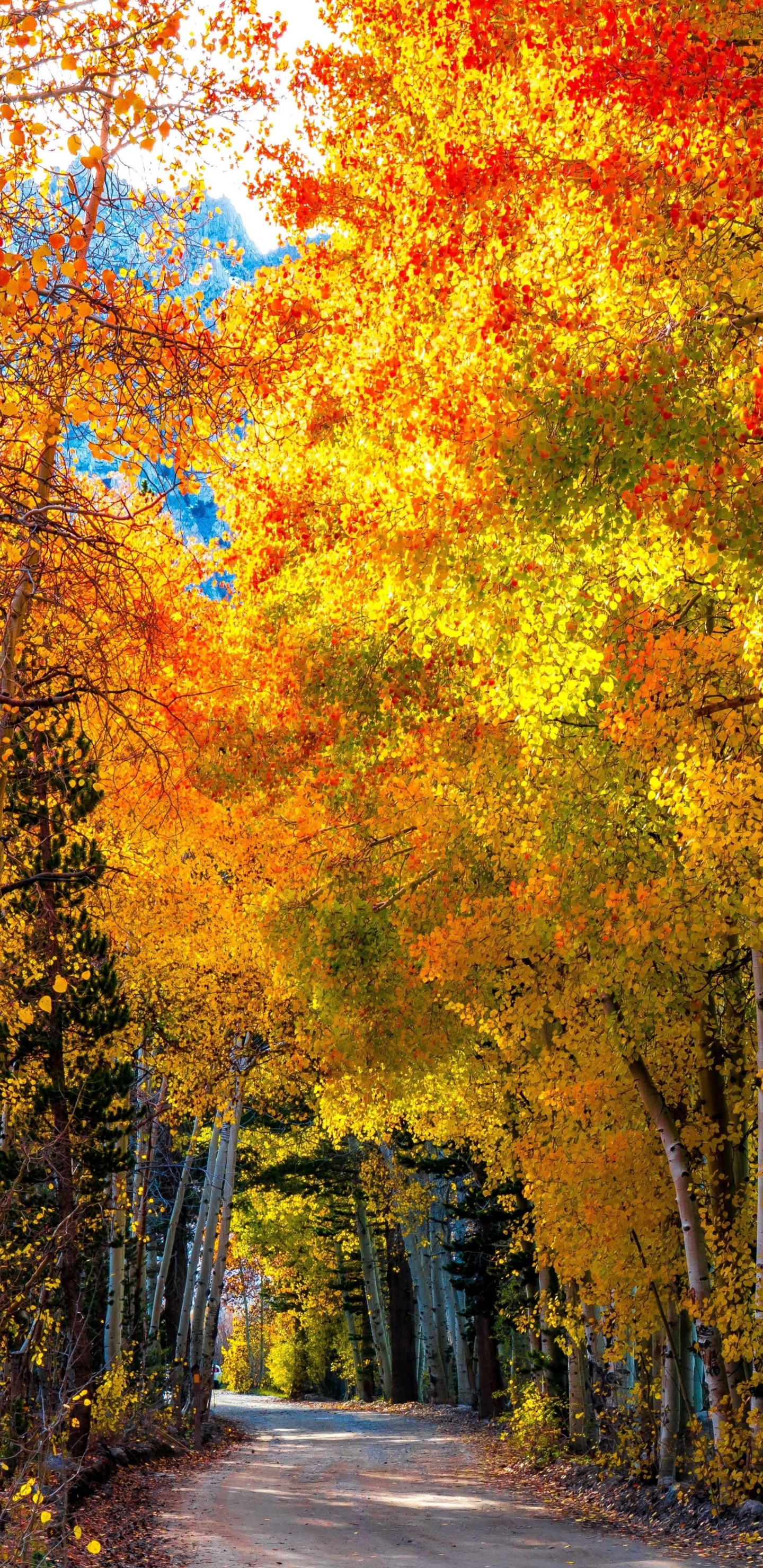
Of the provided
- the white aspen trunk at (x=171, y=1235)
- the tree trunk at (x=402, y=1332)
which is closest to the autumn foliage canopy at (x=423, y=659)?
the white aspen trunk at (x=171, y=1235)

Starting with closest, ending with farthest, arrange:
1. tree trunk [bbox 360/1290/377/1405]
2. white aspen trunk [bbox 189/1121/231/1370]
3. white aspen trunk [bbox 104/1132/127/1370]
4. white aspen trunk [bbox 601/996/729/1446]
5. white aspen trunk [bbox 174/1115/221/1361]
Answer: white aspen trunk [bbox 601/996/729/1446] → white aspen trunk [bbox 104/1132/127/1370] → white aspen trunk [bbox 189/1121/231/1370] → white aspen trunk [bbox 174/1115/221/1361] → tree trunk [bbox 360/1290/377/1405]

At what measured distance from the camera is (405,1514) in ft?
40.8

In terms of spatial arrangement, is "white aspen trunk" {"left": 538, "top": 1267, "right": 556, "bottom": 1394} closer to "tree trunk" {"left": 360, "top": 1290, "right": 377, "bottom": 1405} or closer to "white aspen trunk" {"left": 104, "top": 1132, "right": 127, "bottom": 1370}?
"white aspen trunk" {"left": 104, "top": 1132, "right": 127, "bottom": 1370}

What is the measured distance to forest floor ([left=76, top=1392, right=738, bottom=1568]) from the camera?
955cm

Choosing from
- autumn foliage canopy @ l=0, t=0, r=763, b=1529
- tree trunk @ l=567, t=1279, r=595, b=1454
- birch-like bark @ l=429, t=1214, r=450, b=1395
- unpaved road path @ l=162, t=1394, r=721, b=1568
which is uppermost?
autumn foliage canopy @ l=0, t=0, r=763, b=1529

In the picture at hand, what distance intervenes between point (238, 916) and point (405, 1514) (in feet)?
21.9

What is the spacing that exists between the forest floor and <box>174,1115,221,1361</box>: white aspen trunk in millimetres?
2719

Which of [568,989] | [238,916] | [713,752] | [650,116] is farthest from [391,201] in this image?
[238,916]

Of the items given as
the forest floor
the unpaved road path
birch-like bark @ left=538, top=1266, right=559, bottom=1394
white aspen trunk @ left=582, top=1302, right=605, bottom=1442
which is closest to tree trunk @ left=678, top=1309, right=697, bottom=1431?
white aspen trunk @ left=582, top=1302, right=605, bottom=1442

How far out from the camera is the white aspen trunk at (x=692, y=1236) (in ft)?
A: 35.5

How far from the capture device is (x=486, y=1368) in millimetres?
22656

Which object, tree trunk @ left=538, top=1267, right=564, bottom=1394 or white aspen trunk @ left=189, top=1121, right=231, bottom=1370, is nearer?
tree trunk @ left=538, top=1267, right=564, bottom=1394

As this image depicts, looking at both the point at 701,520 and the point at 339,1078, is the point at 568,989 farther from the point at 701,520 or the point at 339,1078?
the point at 701,520

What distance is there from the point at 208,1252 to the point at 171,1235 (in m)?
3.15
